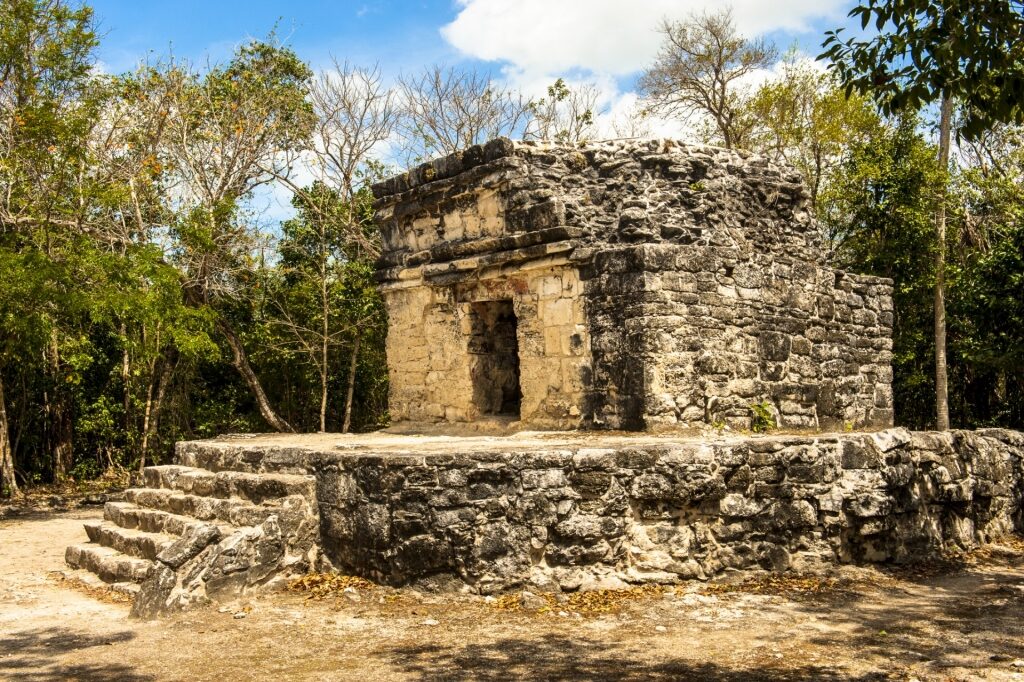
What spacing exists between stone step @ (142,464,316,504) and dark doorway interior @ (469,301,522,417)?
2.86 meters

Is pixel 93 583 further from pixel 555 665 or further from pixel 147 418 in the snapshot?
pixel 147 418

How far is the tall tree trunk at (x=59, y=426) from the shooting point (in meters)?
13.9

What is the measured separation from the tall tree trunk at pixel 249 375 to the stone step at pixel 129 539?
270 inches

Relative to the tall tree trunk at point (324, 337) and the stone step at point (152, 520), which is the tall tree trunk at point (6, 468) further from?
the stone step at point (152, 520)

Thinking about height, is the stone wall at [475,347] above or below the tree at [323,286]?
below

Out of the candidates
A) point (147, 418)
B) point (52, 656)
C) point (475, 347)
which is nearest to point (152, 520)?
point (52, 656)

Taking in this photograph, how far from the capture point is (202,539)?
648 centimetres

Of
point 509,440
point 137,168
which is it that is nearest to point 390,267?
point 509,440

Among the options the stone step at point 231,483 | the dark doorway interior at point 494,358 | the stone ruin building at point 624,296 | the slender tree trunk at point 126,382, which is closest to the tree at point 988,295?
the stone ruin building at point 624,296

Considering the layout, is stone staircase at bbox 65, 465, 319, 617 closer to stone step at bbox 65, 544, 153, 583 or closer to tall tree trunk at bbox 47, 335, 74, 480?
stone step at bbox 65, 544, 153, 583

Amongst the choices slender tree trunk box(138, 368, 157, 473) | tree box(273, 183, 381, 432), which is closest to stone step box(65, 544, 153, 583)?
slender tree trunk box(138, 368, 157, 473)

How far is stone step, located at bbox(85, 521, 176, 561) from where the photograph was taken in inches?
284

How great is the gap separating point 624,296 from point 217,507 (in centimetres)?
381

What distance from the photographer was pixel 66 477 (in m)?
14.1
